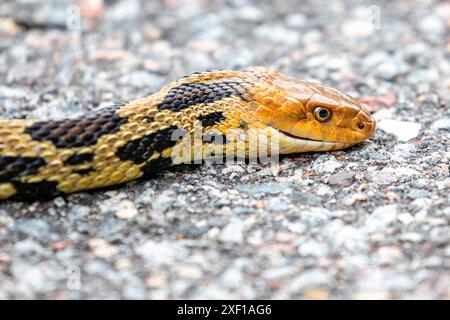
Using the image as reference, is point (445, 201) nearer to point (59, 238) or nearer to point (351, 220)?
point (351, 220)

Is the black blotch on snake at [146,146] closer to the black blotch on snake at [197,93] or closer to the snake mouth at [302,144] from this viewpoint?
the black blotch on snake at [197,93]

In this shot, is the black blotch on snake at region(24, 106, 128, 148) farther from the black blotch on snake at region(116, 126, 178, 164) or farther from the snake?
the black blotch on snake at region(116, 126, 178, 164)

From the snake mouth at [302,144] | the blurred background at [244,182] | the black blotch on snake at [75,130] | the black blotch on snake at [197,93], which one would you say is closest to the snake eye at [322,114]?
the snake mouth at [302,144]

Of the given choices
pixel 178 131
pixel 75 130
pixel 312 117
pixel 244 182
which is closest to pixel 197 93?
pixel 178 131

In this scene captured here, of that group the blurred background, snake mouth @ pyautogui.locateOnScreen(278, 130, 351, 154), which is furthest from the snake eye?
the blurred background

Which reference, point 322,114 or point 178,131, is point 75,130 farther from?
point 322,114

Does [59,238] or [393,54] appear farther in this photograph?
[393,54]
